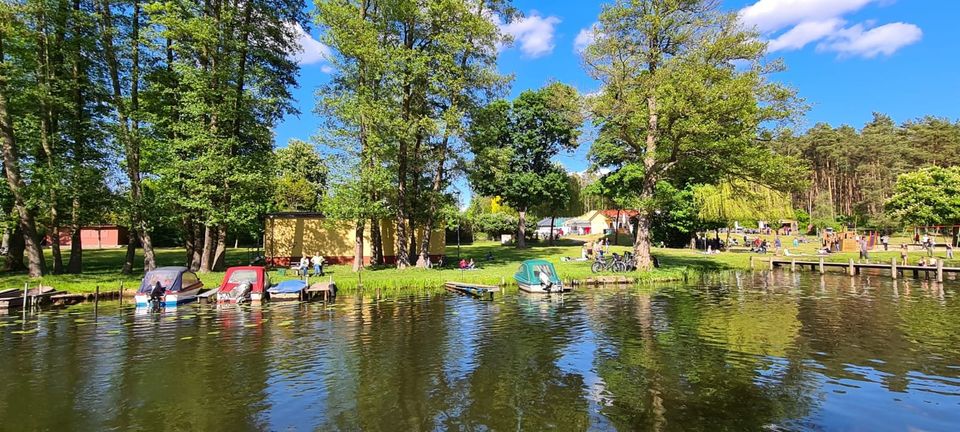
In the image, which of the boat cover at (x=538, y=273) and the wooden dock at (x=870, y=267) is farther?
the wooden dock at (x=870, y=267)

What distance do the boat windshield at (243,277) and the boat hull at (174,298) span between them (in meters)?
1.74

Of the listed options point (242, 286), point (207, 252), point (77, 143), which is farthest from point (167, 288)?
point (77, 143)

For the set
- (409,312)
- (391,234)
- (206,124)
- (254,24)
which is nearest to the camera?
(409,312)

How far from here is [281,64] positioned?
34438mm

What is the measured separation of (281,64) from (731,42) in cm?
2755

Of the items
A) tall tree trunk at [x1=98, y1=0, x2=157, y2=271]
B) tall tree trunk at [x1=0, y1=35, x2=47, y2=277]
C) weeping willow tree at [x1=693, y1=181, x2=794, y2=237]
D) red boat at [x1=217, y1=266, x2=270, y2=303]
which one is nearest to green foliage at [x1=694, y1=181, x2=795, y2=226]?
weeping willow tree at [x1=693, y1=181, x2=794, y2=237]

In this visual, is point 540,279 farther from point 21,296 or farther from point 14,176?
point 14,176

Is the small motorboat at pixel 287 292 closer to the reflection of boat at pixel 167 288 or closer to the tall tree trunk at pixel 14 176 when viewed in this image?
the reflection of boat at pixel 167 288

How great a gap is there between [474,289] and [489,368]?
547 inches

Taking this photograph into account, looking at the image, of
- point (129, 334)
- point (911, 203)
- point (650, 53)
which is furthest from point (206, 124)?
point (911, 203)

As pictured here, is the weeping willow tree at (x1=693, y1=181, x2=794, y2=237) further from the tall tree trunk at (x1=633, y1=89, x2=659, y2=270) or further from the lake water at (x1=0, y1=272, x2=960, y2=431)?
the lake water at (x1=0, y1=272, x2=960, y2=431)

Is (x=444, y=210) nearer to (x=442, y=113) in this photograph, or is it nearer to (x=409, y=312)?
(x=442, y=113)

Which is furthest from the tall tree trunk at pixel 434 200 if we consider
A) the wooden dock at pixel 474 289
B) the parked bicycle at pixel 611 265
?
the parked bicycle at pixel 611 265

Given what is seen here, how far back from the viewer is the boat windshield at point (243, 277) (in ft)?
80.8
